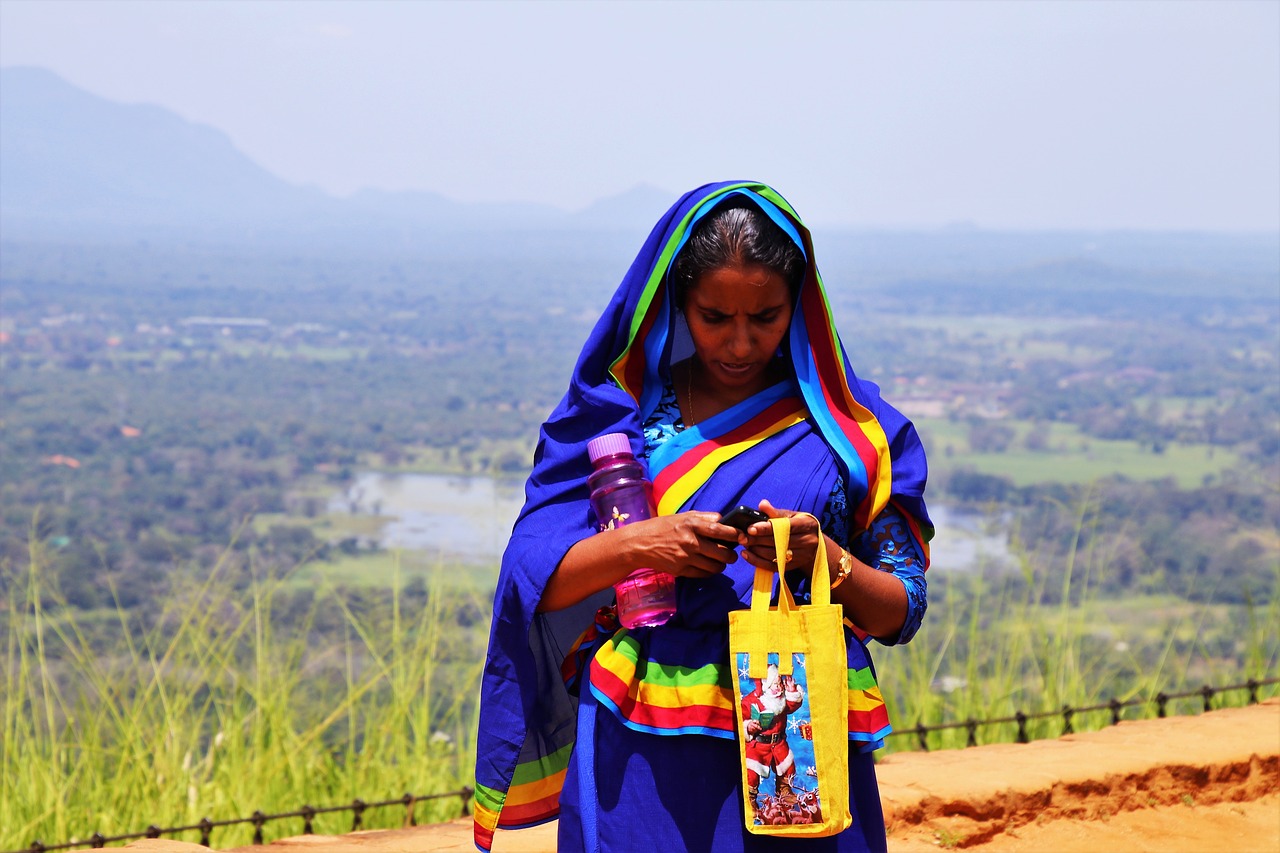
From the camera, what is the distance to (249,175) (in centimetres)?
7794

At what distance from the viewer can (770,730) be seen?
168 centimetres

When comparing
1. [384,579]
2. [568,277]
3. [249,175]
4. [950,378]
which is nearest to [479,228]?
[249,175]

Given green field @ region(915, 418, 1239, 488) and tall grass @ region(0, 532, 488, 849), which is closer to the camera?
tall grass @ region(0, 532, 488, 849)

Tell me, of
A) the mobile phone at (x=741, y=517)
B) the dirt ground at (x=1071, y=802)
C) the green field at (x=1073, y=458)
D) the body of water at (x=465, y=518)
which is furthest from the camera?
the green field at (x=1073, y=458)

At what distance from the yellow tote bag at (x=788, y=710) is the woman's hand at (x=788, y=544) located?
19 millimetres

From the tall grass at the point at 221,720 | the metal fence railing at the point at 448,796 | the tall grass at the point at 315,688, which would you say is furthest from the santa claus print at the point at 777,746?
the tall grass at the point at 221,720

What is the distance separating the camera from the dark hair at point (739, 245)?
1751 mm

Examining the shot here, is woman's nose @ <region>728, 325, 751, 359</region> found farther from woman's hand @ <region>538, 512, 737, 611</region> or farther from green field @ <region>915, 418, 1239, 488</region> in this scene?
green field @ <region>915, 418, 1239, 488</region>

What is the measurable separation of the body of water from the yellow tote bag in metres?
0.50

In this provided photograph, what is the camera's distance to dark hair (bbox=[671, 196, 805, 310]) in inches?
68.9

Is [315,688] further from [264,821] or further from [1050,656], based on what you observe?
[1050,656]

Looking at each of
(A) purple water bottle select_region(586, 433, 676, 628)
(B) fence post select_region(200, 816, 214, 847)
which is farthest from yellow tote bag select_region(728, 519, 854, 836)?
(B) fence post select_region(200, 816, 214, 847)

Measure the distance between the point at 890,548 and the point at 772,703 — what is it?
1.13 feet

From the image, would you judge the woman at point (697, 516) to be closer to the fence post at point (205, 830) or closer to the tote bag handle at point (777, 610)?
the tote bag handle at point (777, 610)
